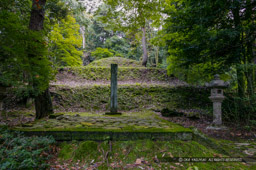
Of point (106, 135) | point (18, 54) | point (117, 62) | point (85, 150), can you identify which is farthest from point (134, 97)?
point (117, 62)

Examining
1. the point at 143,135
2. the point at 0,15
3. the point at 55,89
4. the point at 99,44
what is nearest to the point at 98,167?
the point at 143,135

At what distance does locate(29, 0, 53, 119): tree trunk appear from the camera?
384 cm

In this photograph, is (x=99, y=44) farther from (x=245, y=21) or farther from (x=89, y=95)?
(x=245, y=21)

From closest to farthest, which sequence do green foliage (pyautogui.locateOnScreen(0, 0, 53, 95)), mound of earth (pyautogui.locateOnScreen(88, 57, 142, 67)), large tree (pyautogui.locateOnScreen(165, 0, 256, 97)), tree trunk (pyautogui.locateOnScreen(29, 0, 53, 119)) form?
1. green foliage (pyautogui.locateOnScreen(0, 0, 53, 95))
2. tree trunk (pyautogui.locateOnScreen(29, 0, 53, 119))
3. large tree (pyautogui.locateOnScreen(165, 0, 256, 97))
4. mound of earth (pyautogui.locateOnScreen(88, 57, 142, 67))

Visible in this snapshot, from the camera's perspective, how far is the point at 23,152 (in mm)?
1952

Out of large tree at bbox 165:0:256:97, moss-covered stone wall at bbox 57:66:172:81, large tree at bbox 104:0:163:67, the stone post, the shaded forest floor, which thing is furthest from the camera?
moss-covered stone wall at bbox 57:66:172:81

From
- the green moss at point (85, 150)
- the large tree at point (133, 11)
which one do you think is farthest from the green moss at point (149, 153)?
the large tree at point (133, 11)

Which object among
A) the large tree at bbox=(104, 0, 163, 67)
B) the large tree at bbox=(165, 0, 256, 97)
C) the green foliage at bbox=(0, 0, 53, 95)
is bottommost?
the green foliage at bbox=(0, 0, 53, 95)

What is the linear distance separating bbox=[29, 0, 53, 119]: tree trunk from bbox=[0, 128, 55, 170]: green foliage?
62.2 inches

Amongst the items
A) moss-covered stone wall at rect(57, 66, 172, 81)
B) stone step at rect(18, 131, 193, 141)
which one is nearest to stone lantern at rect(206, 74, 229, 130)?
stone step at rect(18, 131, 193, 141)

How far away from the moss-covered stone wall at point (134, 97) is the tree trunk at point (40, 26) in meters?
2.77

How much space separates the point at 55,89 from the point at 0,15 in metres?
5.91

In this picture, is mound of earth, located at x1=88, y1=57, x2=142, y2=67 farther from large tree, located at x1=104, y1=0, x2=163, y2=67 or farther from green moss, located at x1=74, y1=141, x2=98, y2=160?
green moss, located at x1=74, y1=141, x2=98, y2=160

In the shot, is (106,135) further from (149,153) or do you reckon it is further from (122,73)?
(122,73)
